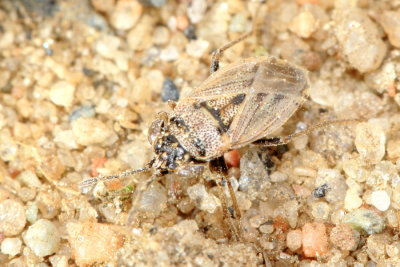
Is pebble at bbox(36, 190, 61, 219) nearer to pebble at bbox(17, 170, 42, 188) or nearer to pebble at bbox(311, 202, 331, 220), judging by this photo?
pebble at bbox(17, 170, 42, 188)

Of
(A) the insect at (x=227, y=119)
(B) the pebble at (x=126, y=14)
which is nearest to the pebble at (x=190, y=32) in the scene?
(B) the pebble at (x=126, y=14)

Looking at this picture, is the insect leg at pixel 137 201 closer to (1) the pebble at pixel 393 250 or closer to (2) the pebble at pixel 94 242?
(2) the pebble at pixel 94 242

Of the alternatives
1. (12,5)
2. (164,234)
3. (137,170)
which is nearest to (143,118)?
(137,170)

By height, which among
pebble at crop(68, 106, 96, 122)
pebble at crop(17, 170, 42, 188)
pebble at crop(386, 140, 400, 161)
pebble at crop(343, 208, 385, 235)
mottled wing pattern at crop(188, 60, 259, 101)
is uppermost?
mottled wing pattern at crop(188, 60, 259, 101)

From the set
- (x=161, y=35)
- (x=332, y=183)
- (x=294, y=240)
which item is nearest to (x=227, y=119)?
(x=332, y=183)

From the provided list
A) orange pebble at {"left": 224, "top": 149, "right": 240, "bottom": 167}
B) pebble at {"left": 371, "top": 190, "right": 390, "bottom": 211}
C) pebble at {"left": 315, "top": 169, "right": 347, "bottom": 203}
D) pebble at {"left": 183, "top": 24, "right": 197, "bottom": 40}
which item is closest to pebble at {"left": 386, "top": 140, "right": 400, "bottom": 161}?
pebble at {"left": 371, "top": 190, "right": 390, "bottom": 211}

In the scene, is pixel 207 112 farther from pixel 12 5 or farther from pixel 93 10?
pixel 12 5
